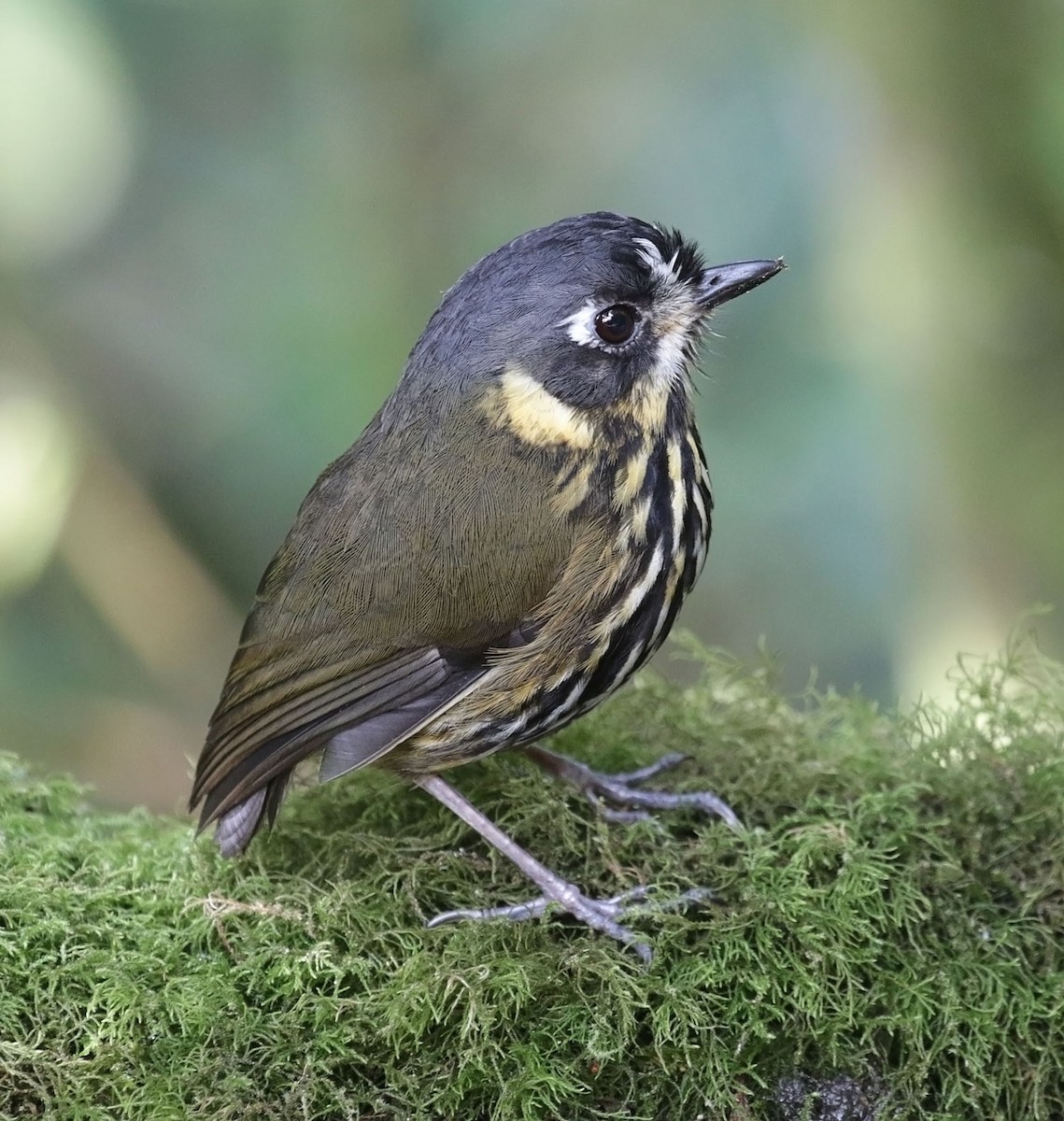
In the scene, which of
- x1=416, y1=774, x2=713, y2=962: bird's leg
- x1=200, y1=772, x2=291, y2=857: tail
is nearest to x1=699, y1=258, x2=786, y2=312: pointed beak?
x1=416, y1=774, x2=713, y2=962: bird's leg

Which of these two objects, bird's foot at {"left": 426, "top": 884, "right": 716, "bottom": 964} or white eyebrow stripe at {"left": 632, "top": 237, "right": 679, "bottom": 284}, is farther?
white eyebrow stripe at {"left": 632, "top": 237, "right": 679, "bottom": 284}

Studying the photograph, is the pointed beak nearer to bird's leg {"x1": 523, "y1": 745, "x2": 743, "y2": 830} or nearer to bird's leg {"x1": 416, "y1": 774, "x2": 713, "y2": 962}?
bird's leg {"x1": 523, "y1": 745, "x2": 743, "y2": 830}

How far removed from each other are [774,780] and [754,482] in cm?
254

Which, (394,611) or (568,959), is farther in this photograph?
(394,611)

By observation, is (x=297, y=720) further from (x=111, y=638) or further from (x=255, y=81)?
(x=255, y=81)

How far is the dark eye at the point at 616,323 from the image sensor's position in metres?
2.61

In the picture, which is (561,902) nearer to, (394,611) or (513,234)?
(394,611)

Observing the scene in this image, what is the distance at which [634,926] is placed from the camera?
91.7 inches

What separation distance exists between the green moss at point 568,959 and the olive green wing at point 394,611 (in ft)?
0.75

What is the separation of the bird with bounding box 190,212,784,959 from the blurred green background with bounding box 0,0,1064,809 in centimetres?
220

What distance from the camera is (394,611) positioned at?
2506mm

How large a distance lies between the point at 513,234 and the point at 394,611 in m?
3.20

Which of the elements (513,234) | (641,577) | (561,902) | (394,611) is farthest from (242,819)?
(513,234)

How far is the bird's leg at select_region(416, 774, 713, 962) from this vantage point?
91.4 inches
